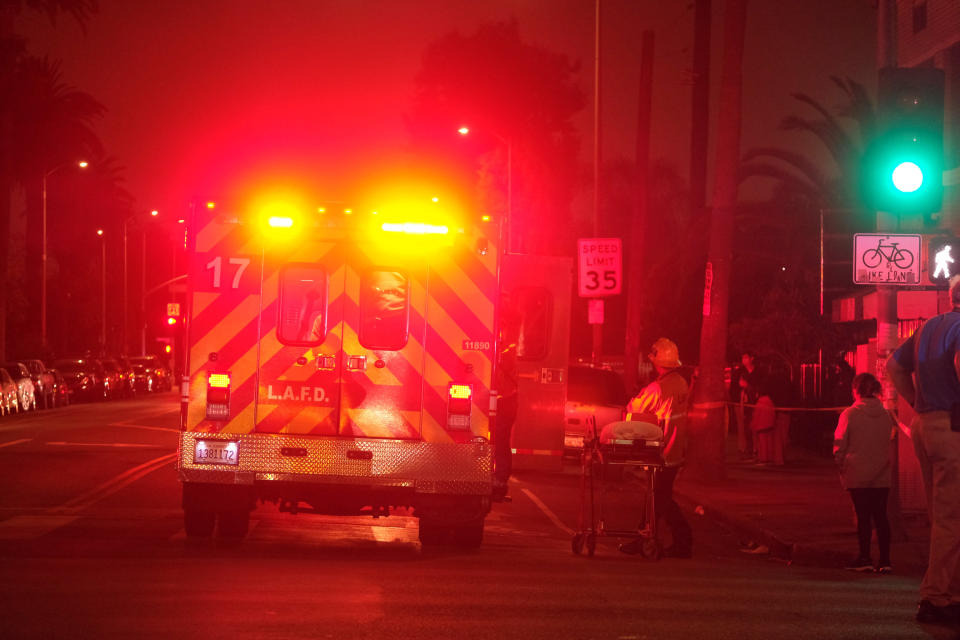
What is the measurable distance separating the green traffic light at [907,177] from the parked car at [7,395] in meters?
29.8

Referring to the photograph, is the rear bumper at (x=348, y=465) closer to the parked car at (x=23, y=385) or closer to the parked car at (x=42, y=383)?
the parked car at (x=23, y=385)

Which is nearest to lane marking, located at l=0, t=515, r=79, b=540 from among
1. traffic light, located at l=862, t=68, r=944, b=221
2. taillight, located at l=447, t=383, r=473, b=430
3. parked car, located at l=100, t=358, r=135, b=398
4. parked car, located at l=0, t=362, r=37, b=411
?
taillight, located at l=447, t=383, r=473, b=430

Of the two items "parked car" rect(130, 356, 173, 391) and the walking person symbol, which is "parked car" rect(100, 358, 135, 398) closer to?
"parked car" rect(130, 356, 173, 391)

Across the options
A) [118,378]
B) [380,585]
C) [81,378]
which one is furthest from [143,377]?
[380,585]

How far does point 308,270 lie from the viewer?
1147 cm

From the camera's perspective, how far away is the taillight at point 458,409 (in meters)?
11.3

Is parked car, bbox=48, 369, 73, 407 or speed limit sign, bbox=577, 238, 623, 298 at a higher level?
speed limit sign, bbox=577, 238, 623, 298

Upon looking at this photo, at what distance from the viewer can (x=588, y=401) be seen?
21.9 m

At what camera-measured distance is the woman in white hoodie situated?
12.0m

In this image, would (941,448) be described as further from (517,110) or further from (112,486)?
(517,110)

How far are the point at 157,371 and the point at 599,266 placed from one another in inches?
1514

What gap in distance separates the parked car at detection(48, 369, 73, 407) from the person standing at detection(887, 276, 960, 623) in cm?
3852

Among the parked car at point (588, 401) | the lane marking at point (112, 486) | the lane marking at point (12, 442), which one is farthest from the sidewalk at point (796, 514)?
the lane marking at point (12, 442)

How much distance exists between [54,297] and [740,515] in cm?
5139
